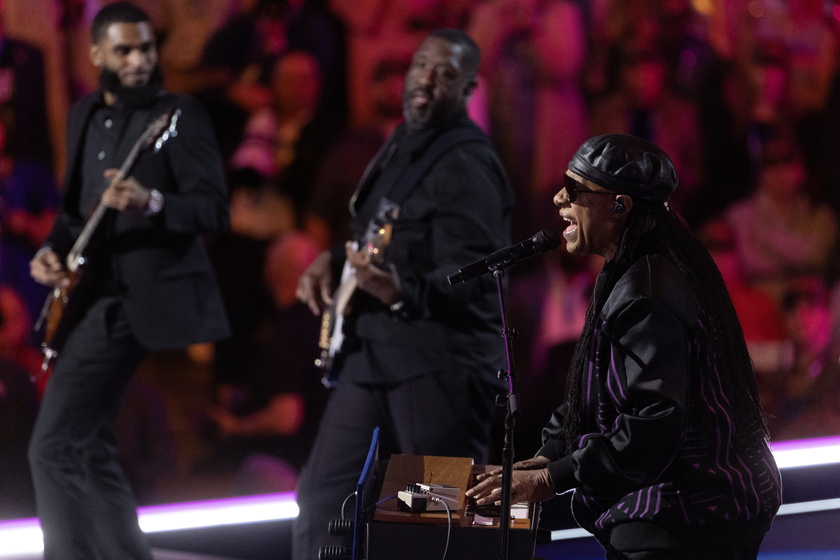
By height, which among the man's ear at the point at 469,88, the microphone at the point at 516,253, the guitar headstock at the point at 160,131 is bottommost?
the microphone at the point at 516,253

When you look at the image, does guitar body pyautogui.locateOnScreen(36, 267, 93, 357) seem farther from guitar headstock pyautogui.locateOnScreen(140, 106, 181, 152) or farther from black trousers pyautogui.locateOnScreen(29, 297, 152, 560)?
guitar headstock pyautogui.locateOnScreen(140, 106, 181, 152)

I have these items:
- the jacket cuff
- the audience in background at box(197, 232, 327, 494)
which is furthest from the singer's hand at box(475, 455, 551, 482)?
the audience in background at box(197, 232, 327, 494)

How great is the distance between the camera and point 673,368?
2.21m

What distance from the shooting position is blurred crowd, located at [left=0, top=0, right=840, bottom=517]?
472 cm

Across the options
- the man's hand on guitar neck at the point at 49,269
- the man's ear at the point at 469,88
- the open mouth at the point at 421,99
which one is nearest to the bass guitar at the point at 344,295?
the open mouth at the point at 421,99

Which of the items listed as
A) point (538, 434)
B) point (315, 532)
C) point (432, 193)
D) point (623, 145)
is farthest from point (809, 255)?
point (623, 145)

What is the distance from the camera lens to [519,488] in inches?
93.0

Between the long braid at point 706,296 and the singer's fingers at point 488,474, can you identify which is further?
the singer's fingers at point 488,474

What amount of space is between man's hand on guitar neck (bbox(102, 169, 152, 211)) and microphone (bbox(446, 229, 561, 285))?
155 cm

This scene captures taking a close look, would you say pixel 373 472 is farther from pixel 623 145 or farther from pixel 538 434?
pixel 538 434

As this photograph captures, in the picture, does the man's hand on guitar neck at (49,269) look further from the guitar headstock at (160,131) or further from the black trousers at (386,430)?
the black trousers at (386,430)

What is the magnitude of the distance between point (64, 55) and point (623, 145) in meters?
3.23

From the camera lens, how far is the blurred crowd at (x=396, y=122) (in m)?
4.72

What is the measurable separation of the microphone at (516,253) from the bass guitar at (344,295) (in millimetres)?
933
